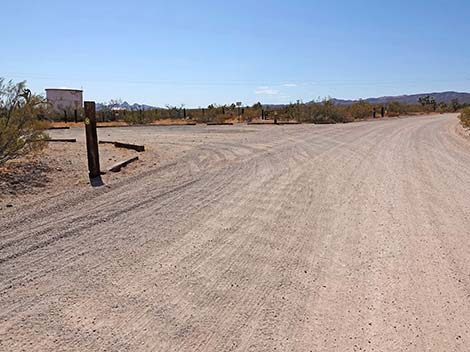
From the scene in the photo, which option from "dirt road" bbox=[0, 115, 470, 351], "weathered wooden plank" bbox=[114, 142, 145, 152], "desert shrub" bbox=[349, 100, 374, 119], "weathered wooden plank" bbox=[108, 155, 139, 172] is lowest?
"dirt road" bbox=[0, 115, 470, 351]

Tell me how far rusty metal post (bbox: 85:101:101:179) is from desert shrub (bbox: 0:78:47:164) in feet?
5.43

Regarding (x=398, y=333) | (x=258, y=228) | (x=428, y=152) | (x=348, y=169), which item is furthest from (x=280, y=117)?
(x=398, y=333)

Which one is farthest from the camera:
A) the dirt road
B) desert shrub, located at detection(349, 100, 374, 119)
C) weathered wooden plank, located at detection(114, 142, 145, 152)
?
desert shrub, located at detection(349, 100, 374, 119)

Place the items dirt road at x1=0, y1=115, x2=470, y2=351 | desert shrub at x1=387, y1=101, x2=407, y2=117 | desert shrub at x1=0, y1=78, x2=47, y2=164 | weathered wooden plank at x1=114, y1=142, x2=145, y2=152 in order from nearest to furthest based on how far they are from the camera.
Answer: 1. dirt road at x1=0, y1=115, x2=470, y2=351
2. desert shrub at x1=0, y1=78, x2=47, y2=164
3. weathered wooden plank at x1=114, y1=142, x2=145, y2=152
4. desert shrub at x1=387, y1=101, x2=407, y2=117

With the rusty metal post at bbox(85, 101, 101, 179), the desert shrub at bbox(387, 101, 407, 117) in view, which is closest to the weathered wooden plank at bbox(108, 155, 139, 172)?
the rusty metal post at bbox(85, 101, 101, 179)

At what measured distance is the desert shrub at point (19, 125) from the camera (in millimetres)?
11086

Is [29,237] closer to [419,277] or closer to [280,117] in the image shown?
[419,277]

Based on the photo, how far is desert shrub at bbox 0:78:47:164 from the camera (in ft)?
36.4

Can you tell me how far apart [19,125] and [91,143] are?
2.08m

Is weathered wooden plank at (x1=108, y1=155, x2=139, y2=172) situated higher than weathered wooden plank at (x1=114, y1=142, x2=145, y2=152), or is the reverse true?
weathered wooden plank at (x1=114, y1=142, x2=145, y2=152)

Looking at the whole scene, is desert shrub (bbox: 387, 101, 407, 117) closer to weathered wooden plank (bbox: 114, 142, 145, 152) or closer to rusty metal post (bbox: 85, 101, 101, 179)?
weathered wooden plank (bbox: 114, 142, 145, 152)

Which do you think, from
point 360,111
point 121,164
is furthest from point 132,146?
point 360,111

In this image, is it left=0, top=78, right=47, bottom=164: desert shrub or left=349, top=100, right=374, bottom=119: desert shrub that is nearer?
left=0, top=78, right=47, bottom=164: desert shrub

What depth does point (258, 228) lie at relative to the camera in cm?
668
